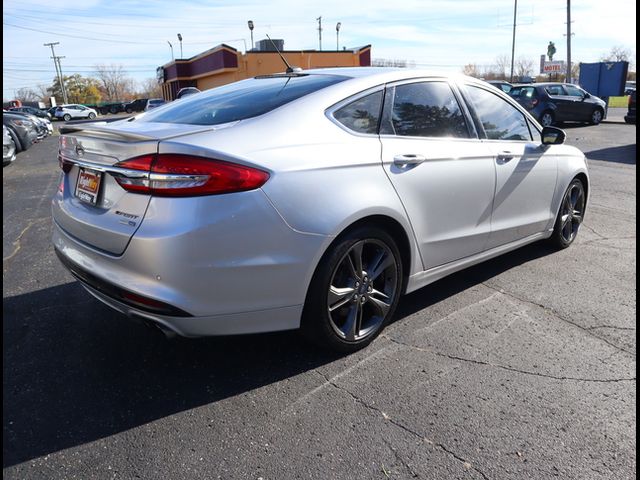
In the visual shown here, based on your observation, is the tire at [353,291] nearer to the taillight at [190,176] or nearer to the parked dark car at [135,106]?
the taillight at [190,176]

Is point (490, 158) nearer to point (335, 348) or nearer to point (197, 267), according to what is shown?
point (335, 348)

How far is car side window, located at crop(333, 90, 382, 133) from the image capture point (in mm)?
2941

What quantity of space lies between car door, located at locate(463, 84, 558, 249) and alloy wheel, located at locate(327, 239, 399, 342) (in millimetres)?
1190

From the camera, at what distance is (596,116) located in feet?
71.8

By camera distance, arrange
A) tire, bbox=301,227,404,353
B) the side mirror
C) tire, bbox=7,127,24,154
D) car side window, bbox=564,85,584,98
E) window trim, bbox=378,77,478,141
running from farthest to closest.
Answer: car side window, bbox=564,85,584,98 < tire, bbox=7,127,24,154 < the side mirror < window trim, bbox=378,77,478,141 < tire, bbox=301,227,404,353

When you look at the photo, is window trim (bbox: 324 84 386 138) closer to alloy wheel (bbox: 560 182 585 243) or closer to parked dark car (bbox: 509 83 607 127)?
alloy wheel (bbox: 560 182 585 243)

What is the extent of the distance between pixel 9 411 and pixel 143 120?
Result: 1807mm

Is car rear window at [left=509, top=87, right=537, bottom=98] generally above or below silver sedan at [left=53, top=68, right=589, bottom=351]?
above

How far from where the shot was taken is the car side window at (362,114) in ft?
9.65

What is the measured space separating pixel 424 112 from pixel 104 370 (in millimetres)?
2538

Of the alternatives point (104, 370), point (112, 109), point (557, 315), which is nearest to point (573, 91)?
point (557, 315)

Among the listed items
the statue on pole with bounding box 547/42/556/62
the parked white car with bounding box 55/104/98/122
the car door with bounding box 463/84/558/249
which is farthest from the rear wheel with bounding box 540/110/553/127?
the statue on pole with bounding box 547/42/556/62

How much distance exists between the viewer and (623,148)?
46.3 feet

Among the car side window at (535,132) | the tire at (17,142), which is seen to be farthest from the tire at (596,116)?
the tire at (17,142)
